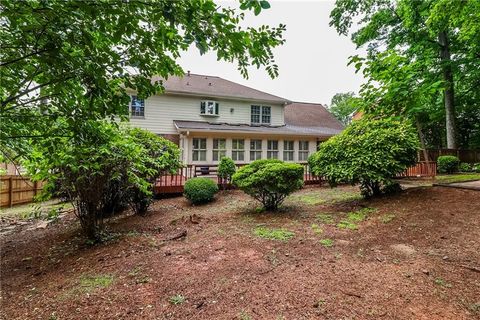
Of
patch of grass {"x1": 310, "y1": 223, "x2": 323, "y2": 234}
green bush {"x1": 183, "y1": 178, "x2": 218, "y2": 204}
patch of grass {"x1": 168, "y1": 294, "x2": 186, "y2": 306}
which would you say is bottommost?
patch of grass {"x1": 168, "y1": 294, "x2": 186, "y2": 306}

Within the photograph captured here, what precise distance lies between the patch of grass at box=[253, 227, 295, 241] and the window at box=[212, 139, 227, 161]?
9.85 metres

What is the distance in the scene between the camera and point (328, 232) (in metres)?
4.72

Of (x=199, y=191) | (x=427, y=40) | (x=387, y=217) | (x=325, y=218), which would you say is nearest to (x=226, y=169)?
(x=199, y=191)

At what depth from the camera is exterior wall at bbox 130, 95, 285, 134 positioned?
14367 mm

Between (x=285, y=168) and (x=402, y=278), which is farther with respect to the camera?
(x=285, y=168)

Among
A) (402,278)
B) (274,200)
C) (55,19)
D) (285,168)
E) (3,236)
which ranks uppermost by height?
(55,19)

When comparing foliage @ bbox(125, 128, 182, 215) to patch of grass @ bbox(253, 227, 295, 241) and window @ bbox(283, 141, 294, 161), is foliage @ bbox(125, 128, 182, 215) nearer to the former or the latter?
patch of grass @ bbox(253, 227, 295, 241)

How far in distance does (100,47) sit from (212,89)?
1508cm

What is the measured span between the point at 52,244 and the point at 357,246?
5.91 metres

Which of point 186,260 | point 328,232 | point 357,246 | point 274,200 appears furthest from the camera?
point 274,200

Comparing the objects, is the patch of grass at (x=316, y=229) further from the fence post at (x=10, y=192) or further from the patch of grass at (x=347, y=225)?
the fence post at (x=10, y=192)

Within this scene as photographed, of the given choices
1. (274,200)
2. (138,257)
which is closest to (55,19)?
(138,257)

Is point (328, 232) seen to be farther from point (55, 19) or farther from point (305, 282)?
point (55, 19)

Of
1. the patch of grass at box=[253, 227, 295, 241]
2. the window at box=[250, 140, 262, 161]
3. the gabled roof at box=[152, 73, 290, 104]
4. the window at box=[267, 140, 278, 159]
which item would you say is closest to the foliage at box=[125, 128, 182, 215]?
the patch of grass at box=[253, 227, 295, 241]
